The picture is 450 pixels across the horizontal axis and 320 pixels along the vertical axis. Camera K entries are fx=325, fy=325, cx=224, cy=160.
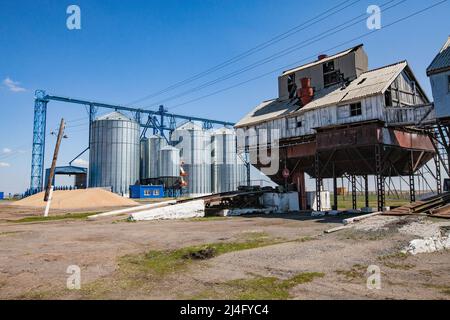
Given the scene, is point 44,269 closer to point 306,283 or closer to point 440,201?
point 306,283

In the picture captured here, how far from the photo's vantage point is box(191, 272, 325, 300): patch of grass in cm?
644

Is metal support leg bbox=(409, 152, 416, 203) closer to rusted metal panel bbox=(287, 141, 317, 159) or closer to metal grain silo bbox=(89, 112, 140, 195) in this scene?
rusted metal panel bbox=(287, 141, 317, 159)

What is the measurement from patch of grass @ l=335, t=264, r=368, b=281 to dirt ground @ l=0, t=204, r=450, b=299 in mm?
23

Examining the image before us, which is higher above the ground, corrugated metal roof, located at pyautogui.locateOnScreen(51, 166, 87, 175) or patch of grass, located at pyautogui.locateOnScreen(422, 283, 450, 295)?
corrugated metal roof, located at pyautogui.locateOnScreen(51, 166, 87, 175)

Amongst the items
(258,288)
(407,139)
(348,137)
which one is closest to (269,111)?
(348,137)

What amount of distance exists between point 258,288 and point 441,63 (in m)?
20.8

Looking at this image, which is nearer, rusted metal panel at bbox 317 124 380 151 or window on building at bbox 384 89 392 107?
rusted metal panel at bbox 317 124 380 151

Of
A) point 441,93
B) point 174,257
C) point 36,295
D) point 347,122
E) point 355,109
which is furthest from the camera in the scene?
point 347,122

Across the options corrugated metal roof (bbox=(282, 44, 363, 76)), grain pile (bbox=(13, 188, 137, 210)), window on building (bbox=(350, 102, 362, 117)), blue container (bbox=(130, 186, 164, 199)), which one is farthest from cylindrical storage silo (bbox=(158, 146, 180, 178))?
window on building (bbox=(350, 102, 362, 117))

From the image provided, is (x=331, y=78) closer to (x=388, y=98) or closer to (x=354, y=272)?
(x=388, y=98)

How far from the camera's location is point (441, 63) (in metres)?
20.5

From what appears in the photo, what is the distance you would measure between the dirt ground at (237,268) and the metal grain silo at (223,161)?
188ft

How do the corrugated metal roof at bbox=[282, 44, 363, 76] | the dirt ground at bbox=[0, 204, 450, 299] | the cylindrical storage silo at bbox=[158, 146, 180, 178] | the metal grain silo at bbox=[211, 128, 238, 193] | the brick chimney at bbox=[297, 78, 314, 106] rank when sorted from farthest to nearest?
the metal grain silo at bbox=[211, 128, 238, 193]
the cylindrical storage silo at bbox=[158, 146, 180, 178]
the brick chimney at bbox=[297, 78, 314, 106]
the corrugated metal roof at bbox=[282, 44, 363, 76]
the dirt ground at bbox=[0, 204, 450, 299]
